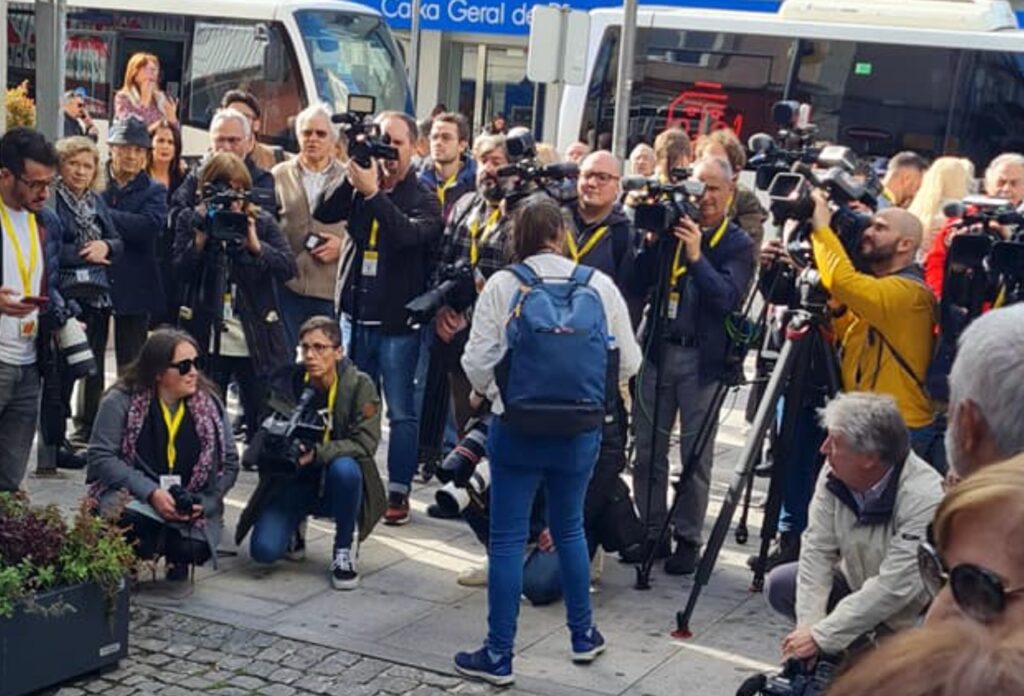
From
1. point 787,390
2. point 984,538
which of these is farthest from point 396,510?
point 984,538

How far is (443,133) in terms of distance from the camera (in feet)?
29.3

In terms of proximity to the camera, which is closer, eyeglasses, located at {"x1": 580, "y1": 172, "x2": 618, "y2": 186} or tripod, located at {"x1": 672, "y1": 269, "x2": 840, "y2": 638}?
tripod, located at {"x1": 672, "y1": 269, "x2": 840, "y2": 638}

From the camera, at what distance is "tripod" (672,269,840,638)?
6340 millimetres

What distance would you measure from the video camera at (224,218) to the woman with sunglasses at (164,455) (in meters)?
1.20

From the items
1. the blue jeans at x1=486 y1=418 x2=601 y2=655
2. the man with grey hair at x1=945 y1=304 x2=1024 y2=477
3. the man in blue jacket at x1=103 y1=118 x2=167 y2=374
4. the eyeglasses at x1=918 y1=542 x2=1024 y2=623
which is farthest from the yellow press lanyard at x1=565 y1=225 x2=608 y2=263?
the eyeglasses at x1=918 y1=542 x2=1024 y2=623

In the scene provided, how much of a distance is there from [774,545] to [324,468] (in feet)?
7.05

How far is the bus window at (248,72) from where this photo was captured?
18219mm

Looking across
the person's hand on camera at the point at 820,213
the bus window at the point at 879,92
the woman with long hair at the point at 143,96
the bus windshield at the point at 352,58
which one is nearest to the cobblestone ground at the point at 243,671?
the person's hand on camera at the point at 820,213

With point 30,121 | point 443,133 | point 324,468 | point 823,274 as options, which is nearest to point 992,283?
point 823,274

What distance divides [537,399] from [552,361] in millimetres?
150

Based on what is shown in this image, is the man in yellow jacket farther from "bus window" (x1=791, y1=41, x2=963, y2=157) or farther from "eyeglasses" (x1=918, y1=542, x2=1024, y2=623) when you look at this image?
"bus window" (x1=791, y1=41, x2=963, y2=157)

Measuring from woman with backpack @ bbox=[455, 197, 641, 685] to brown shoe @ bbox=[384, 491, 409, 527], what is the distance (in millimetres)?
1949

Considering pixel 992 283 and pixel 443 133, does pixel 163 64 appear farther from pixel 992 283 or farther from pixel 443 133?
pixel 992 283

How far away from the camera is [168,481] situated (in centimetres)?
661
